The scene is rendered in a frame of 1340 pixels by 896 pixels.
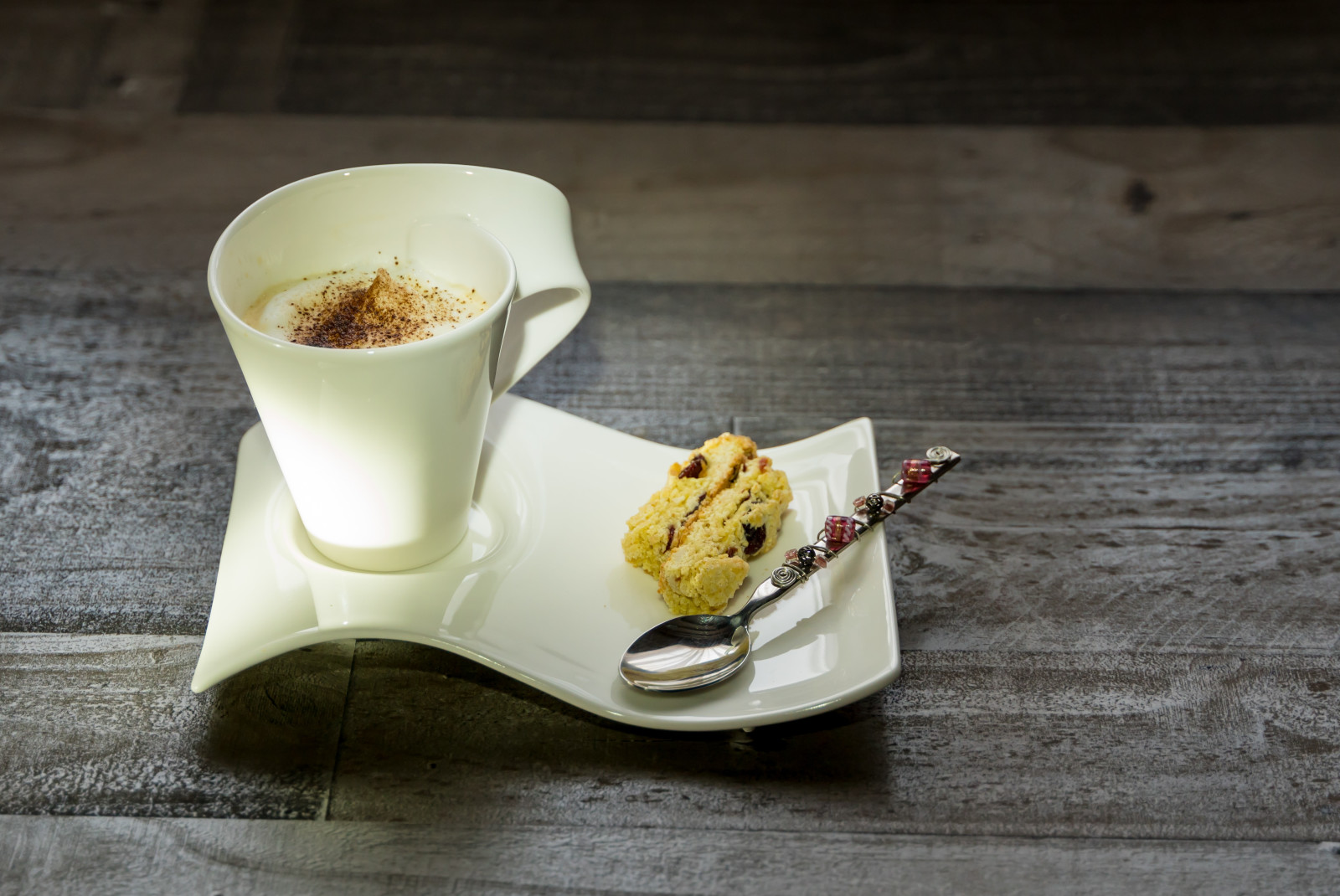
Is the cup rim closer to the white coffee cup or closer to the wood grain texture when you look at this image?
the white coffee cup

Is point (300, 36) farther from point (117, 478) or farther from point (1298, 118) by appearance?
point (1298, 118)

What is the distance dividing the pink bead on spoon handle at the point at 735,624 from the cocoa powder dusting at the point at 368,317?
0.23 m

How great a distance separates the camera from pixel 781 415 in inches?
39.5

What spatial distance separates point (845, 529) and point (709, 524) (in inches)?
3.4

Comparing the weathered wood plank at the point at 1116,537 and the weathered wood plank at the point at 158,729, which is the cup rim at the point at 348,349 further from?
the weathered wood plank at the point at 1116,537

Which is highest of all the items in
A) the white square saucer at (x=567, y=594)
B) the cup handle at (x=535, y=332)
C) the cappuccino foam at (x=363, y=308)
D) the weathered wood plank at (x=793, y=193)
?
the cappuccino foam at (x=363, y=308)

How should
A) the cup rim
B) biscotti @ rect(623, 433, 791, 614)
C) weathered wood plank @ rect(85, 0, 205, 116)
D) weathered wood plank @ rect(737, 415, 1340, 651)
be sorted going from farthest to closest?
weathered wood plank @ rect(85, 0, 205, 116) < weathered wood plank @ rect(737, 415, 1340, 651) < biscotti @ rect(623, 433, 791, 614) < the cup rim

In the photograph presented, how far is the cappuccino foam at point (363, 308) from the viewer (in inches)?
26.4

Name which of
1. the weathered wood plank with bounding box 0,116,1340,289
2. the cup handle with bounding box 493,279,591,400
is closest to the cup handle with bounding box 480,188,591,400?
the cup handle with bounding box 493,279,591,400

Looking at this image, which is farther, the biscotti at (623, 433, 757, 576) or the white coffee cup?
the biscotti at (623, 433, 757, 576)

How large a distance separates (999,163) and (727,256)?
1.28ft

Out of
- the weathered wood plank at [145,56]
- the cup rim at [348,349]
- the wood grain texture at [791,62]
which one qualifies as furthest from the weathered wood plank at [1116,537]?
the weathered wood plank at [145,56]

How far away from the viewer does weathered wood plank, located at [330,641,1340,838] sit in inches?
26.9

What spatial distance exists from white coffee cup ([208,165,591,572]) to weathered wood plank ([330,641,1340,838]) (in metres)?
0.12
